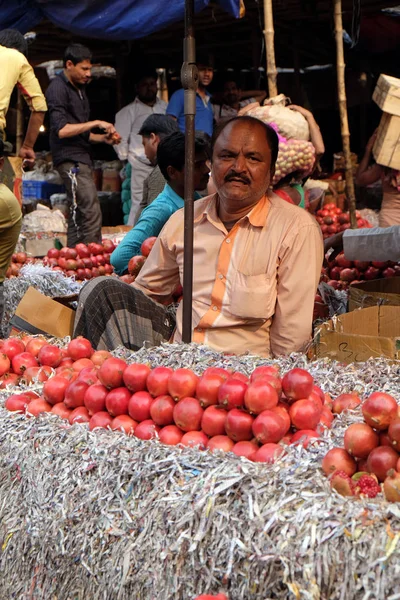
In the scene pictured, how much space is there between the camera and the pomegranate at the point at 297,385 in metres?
2.04

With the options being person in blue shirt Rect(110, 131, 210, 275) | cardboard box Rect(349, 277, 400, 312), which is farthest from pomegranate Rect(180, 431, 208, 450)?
person in blue shirt Rect(110, 131, 210, 275)

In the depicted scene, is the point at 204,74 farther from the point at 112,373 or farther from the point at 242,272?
the point at 112,373

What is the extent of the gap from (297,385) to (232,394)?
183 mm

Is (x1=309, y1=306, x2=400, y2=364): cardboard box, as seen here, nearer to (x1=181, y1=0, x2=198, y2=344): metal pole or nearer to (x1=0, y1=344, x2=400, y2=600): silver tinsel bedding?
(x1=0, y1=344, x2=400, y2=600): silver tinsel bedding

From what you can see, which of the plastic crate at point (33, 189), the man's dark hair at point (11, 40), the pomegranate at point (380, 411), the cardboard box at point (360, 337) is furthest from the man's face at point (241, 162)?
the plastic crate at point (33, 189)

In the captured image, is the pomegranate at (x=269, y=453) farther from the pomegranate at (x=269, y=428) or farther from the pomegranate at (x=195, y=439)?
the pomegranate at (x=195, y=439)

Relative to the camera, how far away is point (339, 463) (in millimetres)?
1760

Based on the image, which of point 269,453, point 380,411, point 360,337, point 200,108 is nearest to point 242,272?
point 360,337

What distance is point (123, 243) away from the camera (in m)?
4.24

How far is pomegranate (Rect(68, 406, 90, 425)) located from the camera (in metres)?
2.31

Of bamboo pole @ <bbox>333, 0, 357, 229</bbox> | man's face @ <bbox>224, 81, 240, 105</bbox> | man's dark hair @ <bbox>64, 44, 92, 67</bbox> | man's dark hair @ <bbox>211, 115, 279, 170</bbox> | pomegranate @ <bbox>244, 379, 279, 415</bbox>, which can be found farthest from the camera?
man's face @ <bbox>224, 81, 240, 105</bbox>

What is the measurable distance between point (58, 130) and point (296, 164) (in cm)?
384

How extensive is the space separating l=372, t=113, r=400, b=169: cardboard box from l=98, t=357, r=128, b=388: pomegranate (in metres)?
3.20

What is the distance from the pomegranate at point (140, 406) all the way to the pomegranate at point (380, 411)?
699 millimetres
